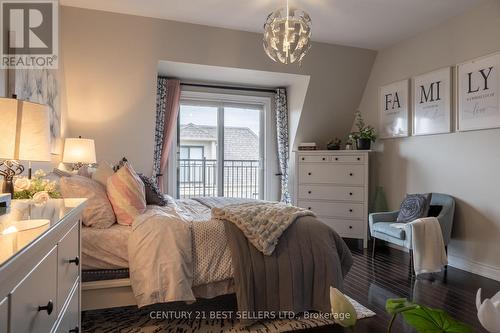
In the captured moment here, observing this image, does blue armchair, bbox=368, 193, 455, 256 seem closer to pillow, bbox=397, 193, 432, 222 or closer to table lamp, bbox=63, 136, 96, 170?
pillow, bbox=397, 193, 432, 222

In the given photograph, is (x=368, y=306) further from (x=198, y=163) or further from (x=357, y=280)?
(x=198, y=163)

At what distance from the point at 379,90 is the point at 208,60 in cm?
239

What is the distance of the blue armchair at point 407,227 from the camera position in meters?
3.29

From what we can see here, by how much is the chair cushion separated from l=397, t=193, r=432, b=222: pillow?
0.62 ft

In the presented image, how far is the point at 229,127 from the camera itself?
5.05 meters

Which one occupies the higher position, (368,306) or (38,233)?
(38,233)

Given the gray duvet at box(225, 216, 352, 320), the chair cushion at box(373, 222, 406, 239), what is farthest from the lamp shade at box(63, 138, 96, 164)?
the chair cushion at box(373, 222, 406, 239)

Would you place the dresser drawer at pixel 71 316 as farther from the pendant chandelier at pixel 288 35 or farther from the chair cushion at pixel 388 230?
the chair cushion at pixel 388 230

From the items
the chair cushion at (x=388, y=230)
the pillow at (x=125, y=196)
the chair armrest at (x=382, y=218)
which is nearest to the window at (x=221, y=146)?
the chair armrest at (x=382, y=218)

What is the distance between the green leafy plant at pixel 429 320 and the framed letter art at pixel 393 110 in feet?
13.0

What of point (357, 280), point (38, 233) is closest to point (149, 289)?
point (38, 233)

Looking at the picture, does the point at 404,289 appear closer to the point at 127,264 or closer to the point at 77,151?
the point at 127,264

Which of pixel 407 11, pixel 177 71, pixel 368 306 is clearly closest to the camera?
pixel 368 306

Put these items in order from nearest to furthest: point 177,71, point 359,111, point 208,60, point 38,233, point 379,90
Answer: point 38,233
point 208,60
point 177,71
point 379,90
point 359,111
